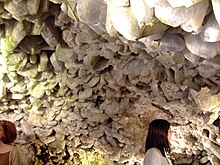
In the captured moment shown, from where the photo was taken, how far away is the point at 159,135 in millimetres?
2232

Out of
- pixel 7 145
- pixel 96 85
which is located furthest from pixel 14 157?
pixel 96 85

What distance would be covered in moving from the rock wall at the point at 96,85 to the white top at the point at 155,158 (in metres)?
0.24

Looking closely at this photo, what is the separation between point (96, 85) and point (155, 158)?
0.48 metres

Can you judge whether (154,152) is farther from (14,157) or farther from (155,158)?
(14,157)

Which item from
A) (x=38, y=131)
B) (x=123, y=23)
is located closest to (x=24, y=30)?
(x=38, y=131)

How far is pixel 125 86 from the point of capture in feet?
7.37

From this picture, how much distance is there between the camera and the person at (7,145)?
2230 mm

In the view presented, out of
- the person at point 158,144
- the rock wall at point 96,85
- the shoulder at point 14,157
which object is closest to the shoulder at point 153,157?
the person at point 158,144

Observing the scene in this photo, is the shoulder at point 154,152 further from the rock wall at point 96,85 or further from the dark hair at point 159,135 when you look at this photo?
the rock wall at point 96,85

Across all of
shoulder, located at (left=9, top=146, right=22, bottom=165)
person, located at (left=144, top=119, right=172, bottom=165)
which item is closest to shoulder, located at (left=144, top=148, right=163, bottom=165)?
person, located at (left=144, top=119, right=172, bottom=165)

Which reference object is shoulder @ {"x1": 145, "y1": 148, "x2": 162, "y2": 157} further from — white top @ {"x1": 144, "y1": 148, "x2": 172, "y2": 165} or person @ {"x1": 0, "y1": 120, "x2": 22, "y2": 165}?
person @ {"x1": 0, "y1": 120, "x2": 22, "y2": 165}

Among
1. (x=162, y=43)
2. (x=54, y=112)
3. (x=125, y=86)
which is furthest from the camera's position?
(x=54, y=112)

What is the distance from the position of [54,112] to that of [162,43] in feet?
4.49

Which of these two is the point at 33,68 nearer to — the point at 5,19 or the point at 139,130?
the point at 5,19
